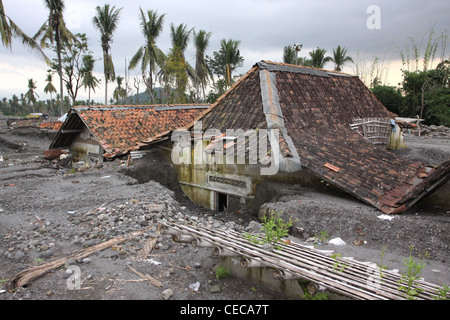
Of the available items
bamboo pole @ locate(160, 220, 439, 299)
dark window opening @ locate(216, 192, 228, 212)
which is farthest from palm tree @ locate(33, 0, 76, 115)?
bamboo pole @ locate(160, 220, 439, 299)

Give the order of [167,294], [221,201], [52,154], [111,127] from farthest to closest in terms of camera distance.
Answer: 1. [52,154]
2. [111,127]
3. [221,201]
4. [167,294]

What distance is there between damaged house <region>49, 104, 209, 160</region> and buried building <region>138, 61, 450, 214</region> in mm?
3688

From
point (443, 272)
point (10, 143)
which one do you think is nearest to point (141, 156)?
point (443, 272)

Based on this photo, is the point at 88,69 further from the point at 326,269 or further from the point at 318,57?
the point at 326,269

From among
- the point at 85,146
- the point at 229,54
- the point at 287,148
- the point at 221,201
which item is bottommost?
the point at 221,201

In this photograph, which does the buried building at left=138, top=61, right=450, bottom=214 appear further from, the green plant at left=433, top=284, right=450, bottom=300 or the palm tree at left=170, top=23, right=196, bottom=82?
the palm tree at left=170, top=23, right=196, bottom=82

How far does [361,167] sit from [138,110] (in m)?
12.5

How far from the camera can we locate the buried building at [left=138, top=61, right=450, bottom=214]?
6.82 metres

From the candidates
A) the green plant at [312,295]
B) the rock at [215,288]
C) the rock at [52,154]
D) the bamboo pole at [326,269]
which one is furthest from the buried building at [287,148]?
the rock at [52,154]

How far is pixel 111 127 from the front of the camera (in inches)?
565

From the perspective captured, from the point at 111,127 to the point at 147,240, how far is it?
1018 cm

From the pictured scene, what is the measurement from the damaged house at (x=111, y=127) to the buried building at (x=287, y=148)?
145 inches

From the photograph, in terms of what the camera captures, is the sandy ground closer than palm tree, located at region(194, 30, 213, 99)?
Yes

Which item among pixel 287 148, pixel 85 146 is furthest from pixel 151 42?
pixel 287 148
